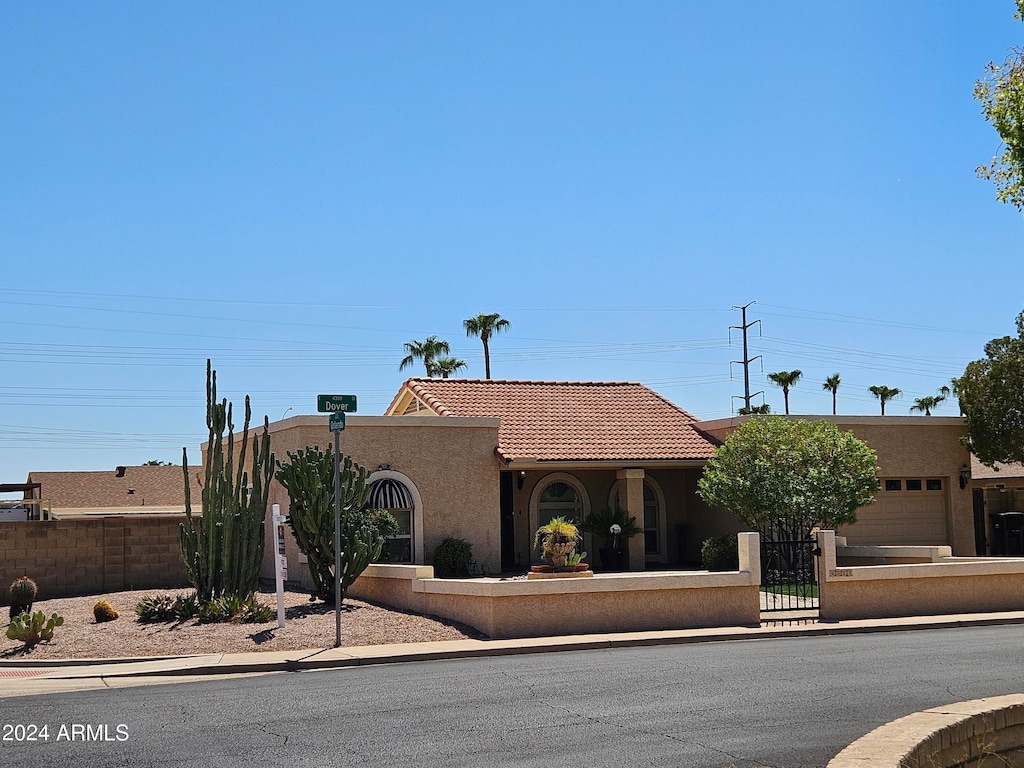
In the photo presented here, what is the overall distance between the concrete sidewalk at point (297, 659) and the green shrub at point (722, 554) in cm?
653

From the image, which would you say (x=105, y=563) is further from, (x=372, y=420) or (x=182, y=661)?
(x=182, y=661)

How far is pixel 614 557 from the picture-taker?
27.9 meters

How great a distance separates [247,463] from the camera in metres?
25.8

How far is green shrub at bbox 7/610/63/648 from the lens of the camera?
16250 mm

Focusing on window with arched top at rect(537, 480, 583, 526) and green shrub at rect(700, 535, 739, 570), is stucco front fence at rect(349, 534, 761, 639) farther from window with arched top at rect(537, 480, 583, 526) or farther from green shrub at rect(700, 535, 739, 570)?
window with arched top at rect(537, 480, 583, 526)

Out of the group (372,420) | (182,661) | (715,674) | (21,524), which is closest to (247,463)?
(372,420)

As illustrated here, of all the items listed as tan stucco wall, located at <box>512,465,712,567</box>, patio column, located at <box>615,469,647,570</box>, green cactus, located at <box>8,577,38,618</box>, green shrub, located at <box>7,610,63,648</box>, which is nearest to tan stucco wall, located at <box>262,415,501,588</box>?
tan stucco wall, located at <box>512,465,712,567</box>

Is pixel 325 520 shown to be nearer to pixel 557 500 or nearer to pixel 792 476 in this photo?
pixel 792 476

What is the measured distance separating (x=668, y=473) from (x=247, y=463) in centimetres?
1131

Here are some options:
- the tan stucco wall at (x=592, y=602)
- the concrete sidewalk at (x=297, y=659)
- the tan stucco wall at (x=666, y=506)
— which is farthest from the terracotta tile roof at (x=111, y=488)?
the concrete sidewalk at (x=297, y=659)

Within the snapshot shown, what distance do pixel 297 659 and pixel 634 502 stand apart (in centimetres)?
1450

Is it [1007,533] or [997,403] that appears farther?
[1007,533]

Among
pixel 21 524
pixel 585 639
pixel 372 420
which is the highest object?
pixel 372 420

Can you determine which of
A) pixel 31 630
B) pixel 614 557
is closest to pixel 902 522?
pixel 614 557
